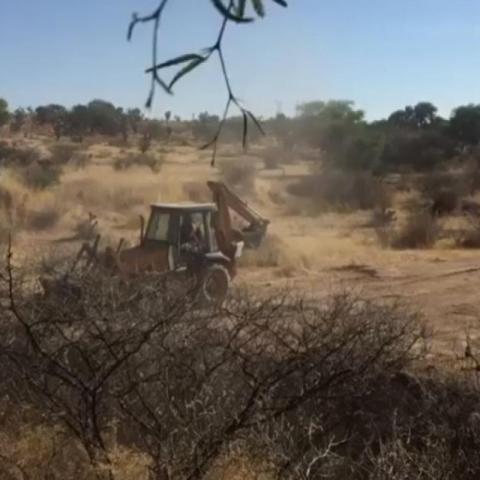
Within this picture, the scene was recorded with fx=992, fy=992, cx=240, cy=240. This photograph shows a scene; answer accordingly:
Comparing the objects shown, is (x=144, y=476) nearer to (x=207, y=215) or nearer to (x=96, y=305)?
(x=96, y=305)

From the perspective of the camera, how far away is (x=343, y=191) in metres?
44.0

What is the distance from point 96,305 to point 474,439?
12.4 feet

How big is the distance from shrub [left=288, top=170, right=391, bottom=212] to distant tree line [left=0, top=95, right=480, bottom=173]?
167 inches

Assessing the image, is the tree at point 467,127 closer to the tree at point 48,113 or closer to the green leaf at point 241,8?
the tree at point 48,113

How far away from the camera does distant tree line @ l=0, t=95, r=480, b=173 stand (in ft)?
177

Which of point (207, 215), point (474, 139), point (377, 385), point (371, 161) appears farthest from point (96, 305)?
point (474, 139)

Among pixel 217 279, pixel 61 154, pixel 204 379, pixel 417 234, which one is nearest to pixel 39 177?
pixel 61 154

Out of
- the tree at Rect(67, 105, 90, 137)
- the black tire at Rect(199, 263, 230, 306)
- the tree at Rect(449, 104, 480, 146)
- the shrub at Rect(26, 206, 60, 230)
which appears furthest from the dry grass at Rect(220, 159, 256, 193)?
the black tire at Rect(199, 263, 230, 306)

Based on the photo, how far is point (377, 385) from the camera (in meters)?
10.7

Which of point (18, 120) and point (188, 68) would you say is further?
point (18, 120)

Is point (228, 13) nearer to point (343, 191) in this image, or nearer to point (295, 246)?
point (295, 246)

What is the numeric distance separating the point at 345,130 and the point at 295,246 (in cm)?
2877

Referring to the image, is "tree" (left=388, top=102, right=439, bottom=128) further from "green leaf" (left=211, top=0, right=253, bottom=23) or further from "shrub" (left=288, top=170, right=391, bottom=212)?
"green leaf" (left=211, top=0, right=253, bottom=23)

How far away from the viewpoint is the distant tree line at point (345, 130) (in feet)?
177
